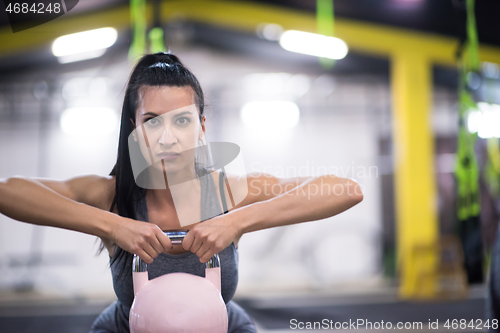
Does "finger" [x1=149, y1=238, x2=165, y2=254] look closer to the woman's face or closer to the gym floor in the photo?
the woman's face

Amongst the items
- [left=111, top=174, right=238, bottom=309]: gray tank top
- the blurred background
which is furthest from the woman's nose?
the blurred background

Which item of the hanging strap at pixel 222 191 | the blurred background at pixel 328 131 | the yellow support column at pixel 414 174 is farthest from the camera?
the yellow support column at pixel 414 174

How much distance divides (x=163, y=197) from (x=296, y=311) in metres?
2.39

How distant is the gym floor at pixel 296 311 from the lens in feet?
8.01

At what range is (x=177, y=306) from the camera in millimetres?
534

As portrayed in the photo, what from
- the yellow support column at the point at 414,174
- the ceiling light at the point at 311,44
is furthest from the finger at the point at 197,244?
the ceiling light at the point at 311,44

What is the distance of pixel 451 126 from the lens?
15.3 ft

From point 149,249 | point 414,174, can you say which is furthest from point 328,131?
point 149,249

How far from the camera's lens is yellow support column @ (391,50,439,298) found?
3656 mm

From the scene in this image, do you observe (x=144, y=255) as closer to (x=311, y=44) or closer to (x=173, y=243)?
(x=173, y=243)

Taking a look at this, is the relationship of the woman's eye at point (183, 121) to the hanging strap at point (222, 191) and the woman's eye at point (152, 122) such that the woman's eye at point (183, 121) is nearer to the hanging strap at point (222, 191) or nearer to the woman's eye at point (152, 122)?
the woman's eye at point (152, 122)

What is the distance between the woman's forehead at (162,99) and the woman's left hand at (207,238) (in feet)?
0.67

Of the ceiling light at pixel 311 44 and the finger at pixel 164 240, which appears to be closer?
the finger at pixel 164 240

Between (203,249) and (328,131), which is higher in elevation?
(328,131)
